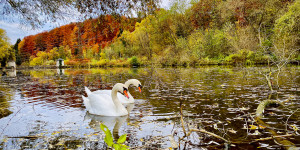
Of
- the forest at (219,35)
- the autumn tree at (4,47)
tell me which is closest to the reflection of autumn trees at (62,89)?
the forest at (219,35)

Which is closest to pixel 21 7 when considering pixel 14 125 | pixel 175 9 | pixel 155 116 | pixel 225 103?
pixel 14 125

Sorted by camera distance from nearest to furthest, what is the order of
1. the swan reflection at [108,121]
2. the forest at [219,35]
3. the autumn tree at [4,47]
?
the swan reflection at [108,121] → the forest at [219,35] → the autumn tree at [4,47]

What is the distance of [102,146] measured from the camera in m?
4.21

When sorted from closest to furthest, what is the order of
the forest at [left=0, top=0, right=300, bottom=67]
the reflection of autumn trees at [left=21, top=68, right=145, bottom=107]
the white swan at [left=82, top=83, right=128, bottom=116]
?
the white swan at [left=82, top=83, right=128, bottom=116]
the reflection of autumn trees at [left=21, top=68, right=145, bottom=107]
the forest at [left=0, top=0, right=300, bottom=67]

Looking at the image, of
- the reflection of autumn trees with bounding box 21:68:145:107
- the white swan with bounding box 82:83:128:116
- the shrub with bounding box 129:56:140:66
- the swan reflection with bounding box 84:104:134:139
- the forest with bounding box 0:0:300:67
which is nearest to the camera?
the swan reflection with bounding box 84:104:134:139

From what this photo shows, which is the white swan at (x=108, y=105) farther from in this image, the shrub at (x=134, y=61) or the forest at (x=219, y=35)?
the shrub at (x=134, y=61)

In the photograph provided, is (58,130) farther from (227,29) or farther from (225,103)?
(227,29)

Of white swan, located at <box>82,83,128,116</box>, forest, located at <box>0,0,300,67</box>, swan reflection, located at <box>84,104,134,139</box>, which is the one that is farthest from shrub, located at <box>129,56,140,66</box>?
swan reflection, located at <box>84,104,134,139</box>

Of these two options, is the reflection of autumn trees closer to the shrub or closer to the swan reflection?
the swan reflection

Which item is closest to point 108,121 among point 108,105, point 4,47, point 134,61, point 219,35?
point 108,105

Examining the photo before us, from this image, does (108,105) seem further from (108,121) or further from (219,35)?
(219,35)

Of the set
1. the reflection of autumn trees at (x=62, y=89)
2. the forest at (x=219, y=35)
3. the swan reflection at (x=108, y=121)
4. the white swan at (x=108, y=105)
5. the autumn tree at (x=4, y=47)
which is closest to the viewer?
the swan reflection at (x=108, y=121)

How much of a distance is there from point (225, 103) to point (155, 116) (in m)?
2.81

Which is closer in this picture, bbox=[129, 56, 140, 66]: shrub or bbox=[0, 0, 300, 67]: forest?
bbox=[0, 0, 300, 67]: forest
